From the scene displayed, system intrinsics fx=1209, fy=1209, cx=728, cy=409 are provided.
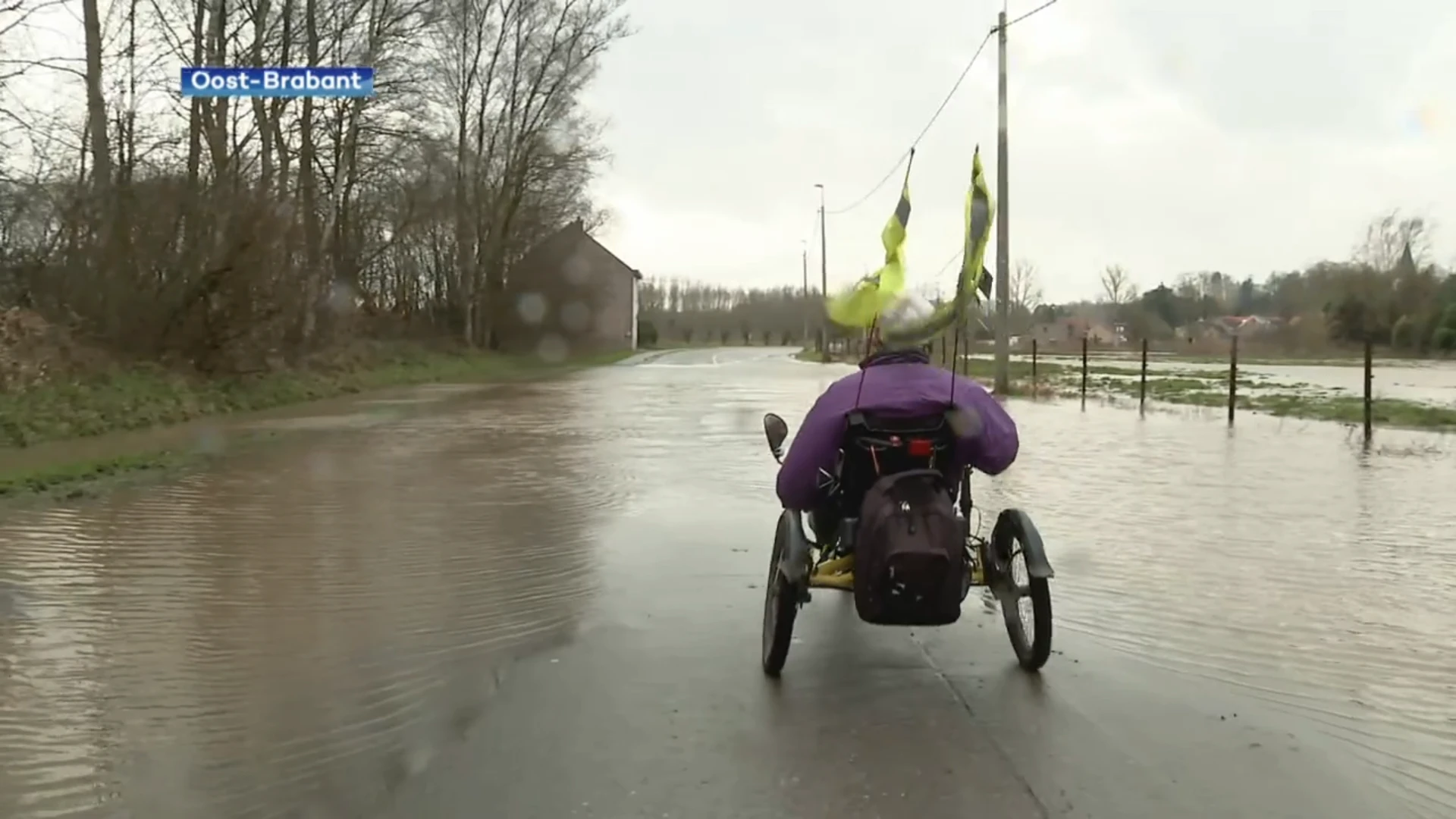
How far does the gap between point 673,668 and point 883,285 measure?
201 centimetres

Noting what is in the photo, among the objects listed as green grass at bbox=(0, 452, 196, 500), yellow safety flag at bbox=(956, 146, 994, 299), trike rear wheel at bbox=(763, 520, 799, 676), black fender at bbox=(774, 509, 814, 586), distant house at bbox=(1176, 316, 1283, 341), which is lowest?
green grass at bbox=(0, 452, 196, 500)

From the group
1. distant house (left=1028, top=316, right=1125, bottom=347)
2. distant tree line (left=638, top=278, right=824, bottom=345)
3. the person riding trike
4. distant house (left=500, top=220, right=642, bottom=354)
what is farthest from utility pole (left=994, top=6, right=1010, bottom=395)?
distant tree line (left=638, top=278, right=824, bottom=345)

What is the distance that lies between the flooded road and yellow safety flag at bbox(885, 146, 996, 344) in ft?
4.95

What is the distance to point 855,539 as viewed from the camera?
5.14 meters

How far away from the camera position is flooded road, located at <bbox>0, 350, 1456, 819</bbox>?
4.04 meters

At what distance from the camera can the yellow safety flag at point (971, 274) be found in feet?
17.8

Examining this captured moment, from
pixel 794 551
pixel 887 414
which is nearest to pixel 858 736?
pixel 794 551

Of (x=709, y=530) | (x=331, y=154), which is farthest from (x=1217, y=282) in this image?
(x=709, y=530)

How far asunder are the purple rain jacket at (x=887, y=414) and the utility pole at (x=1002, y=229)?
1915 centimetres

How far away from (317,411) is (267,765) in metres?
19.3

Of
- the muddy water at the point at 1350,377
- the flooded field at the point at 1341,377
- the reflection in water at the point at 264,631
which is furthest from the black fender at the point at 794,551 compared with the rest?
the flooded field at the point at 1341,377

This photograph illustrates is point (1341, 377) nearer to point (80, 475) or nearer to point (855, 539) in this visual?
point (80, 475)

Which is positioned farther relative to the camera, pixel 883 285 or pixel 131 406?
pixel 131 406

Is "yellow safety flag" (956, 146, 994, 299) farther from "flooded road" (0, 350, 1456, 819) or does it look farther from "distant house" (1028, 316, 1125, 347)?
"distant house" (1028, 316, 1125, 347)
